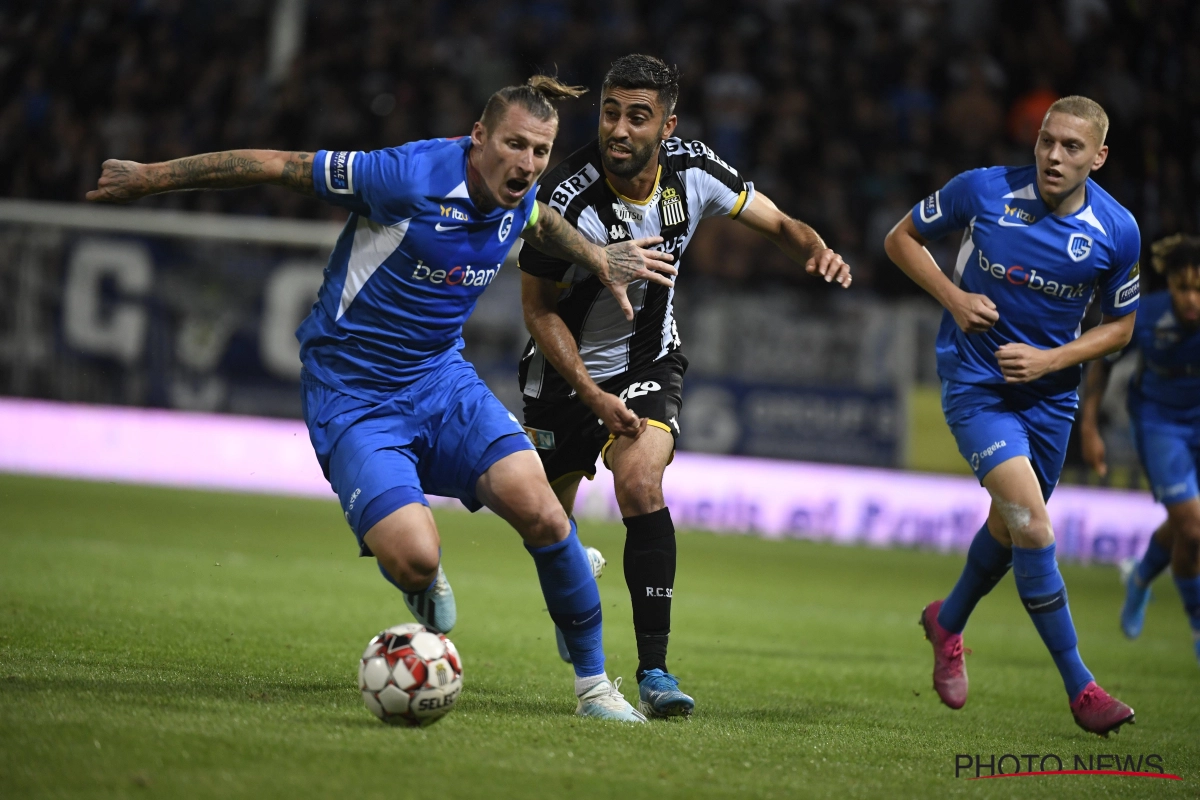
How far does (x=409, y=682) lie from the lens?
14.3 ft

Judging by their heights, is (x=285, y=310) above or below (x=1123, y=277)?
below

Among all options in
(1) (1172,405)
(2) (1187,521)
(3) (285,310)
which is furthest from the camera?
(3) (285,310)

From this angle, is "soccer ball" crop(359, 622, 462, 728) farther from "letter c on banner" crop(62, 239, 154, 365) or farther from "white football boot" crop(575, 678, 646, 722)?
"letter c on banner" crop(62, 239, 154, 365)

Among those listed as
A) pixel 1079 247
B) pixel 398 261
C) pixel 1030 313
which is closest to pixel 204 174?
pixel 398 261

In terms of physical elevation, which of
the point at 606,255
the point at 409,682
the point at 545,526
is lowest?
the point at 409,682

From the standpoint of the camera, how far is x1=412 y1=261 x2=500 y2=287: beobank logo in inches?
197

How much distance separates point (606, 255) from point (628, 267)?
102 mm

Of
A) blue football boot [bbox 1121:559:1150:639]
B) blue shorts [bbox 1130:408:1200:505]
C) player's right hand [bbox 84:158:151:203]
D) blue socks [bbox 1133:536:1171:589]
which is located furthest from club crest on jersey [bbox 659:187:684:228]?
blue football boot [bbox 1121:559:1150:639]

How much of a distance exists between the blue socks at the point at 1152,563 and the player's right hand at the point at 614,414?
16.1 feet

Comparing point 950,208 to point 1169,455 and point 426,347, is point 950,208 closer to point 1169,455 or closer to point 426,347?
point 426,347

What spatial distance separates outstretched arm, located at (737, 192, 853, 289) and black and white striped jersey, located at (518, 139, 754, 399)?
71 mm

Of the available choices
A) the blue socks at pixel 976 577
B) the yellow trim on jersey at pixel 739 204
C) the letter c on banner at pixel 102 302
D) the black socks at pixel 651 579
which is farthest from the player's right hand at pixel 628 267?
the letter c on banner at pixel 102 302

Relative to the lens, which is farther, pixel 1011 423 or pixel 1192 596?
pixel 1192 596

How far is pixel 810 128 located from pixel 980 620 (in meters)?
8.01
